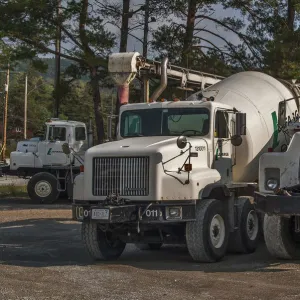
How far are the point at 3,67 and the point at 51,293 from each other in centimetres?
2383

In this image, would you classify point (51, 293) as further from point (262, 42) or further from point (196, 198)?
point (262, 42)

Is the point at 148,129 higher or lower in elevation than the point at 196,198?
higher

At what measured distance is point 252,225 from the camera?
13562mm

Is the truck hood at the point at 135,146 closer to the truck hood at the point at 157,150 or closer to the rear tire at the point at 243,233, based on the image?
the truck hood at the point at 157,150

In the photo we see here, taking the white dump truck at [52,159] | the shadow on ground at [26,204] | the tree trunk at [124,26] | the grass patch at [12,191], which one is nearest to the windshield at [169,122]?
the shadow on ground at [26,204]

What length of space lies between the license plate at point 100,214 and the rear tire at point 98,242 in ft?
2.44

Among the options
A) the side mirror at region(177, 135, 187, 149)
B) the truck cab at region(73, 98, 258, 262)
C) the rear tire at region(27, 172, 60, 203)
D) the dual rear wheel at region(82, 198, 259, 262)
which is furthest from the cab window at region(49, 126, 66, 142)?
the side mirror at region(177, 135, 187, 149)

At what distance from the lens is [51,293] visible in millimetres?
9180

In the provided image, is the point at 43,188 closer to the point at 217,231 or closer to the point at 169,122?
the point at 169,122

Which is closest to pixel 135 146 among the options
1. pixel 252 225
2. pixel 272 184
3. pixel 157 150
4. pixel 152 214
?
pixel 157 150

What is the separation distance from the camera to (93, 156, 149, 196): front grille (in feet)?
37.7

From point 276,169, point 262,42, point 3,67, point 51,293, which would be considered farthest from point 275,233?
point 3,67

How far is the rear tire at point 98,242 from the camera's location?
12156 mm

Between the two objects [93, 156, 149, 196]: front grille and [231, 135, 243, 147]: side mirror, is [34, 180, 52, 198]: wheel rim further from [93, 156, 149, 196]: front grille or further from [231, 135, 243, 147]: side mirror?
[93, 156, 149, 196]: front grille
